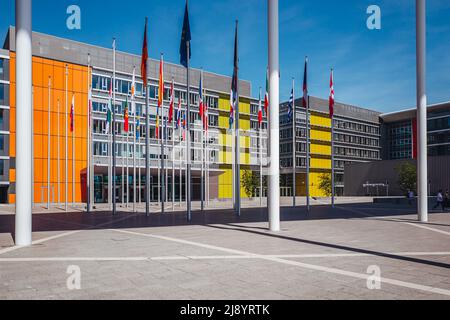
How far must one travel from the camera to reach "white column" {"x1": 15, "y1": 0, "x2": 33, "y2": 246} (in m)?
12.1

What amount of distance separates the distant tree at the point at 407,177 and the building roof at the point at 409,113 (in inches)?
903

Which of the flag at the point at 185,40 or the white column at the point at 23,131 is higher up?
the flag at the point at 185,40

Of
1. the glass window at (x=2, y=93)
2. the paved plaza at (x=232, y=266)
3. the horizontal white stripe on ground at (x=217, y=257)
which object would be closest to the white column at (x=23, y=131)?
the paved plaza at (x=232, y=266)

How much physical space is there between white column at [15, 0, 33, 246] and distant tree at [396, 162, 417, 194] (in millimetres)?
69990

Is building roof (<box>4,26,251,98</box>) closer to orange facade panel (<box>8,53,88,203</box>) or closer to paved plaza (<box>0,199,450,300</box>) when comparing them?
orange facade panel (<box>8,53,88,203</box>)

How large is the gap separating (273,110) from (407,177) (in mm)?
65515

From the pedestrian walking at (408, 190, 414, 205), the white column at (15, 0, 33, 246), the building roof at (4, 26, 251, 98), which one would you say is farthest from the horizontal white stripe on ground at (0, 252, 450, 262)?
the building roof at (4, 26, 251, 98)

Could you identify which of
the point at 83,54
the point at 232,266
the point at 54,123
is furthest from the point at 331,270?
the point at 83,54

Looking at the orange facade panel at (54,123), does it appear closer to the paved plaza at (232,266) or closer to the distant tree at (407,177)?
the paved plaza at (232,266)

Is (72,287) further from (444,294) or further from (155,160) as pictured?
(155,160)

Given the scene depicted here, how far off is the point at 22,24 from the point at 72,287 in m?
8.83

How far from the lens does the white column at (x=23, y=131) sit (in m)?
12.1

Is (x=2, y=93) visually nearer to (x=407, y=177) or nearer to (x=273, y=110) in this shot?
(x=273, y=110)
